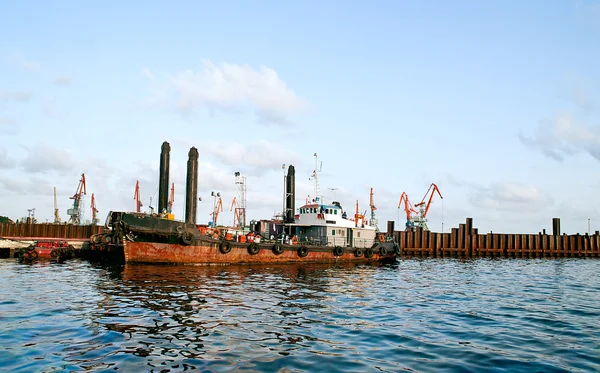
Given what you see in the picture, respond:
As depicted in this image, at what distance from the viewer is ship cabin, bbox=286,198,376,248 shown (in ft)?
132

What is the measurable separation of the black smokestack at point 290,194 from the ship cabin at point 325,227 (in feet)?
7.59

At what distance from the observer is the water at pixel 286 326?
10.2 meters

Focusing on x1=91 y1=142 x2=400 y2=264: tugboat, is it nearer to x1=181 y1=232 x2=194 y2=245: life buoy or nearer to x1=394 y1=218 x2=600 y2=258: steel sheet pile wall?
x1=181 y1=232 x2=194 y2=245: life buoy

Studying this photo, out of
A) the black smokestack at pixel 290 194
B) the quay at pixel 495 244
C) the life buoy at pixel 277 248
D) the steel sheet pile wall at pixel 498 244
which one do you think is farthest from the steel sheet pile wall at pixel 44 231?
the steel sheet pile wall at pixel 498 244

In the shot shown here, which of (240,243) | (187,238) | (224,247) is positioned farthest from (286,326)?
(240,243)

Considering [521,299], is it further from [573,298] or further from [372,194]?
[372,194]

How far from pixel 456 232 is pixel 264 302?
55.0 metres

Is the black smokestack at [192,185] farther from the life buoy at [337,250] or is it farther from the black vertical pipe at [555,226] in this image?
the black vertical pipe at [555,226]

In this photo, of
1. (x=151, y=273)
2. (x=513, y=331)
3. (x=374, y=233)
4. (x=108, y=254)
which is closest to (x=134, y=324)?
(x=513, y=331)

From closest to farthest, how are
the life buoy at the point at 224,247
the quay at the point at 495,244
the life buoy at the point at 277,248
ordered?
the life buoy at the point at 224,247, the life buoy at the point at 277,248, the quay at the point at 495,244

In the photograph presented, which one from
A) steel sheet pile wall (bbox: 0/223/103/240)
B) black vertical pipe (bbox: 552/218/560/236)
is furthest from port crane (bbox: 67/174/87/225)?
black vertical pipe (bbox: 552/218/560/236)

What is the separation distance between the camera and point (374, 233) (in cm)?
4491

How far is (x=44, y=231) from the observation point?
185 feet

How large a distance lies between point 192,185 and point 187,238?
6716mm
